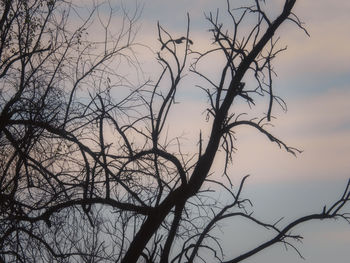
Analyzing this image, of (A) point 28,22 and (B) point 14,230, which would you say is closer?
(B) point 14,230

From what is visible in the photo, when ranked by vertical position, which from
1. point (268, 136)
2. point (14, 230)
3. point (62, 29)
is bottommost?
point (14, 230)

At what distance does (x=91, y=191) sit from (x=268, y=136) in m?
2.72

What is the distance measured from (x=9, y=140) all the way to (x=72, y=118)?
41.3 inches

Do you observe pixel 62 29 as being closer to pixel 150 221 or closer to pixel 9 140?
pixel 9 140

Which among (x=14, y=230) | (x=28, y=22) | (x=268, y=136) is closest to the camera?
(x=268, y=136)

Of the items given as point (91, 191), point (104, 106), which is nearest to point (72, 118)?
point (104, 106)

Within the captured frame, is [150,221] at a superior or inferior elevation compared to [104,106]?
inferior

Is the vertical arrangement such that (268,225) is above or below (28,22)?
below

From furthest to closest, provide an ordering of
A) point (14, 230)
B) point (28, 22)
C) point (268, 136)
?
point (28, 22), point (14, 230), point (268, 136)

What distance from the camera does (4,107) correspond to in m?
10.1

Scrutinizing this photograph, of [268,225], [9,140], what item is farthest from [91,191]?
[268,225]

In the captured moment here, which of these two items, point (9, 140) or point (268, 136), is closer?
point (268, 136)

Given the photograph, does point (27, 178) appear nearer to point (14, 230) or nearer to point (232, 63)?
point (14, 230)

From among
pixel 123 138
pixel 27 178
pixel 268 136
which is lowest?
pixel 27 178
